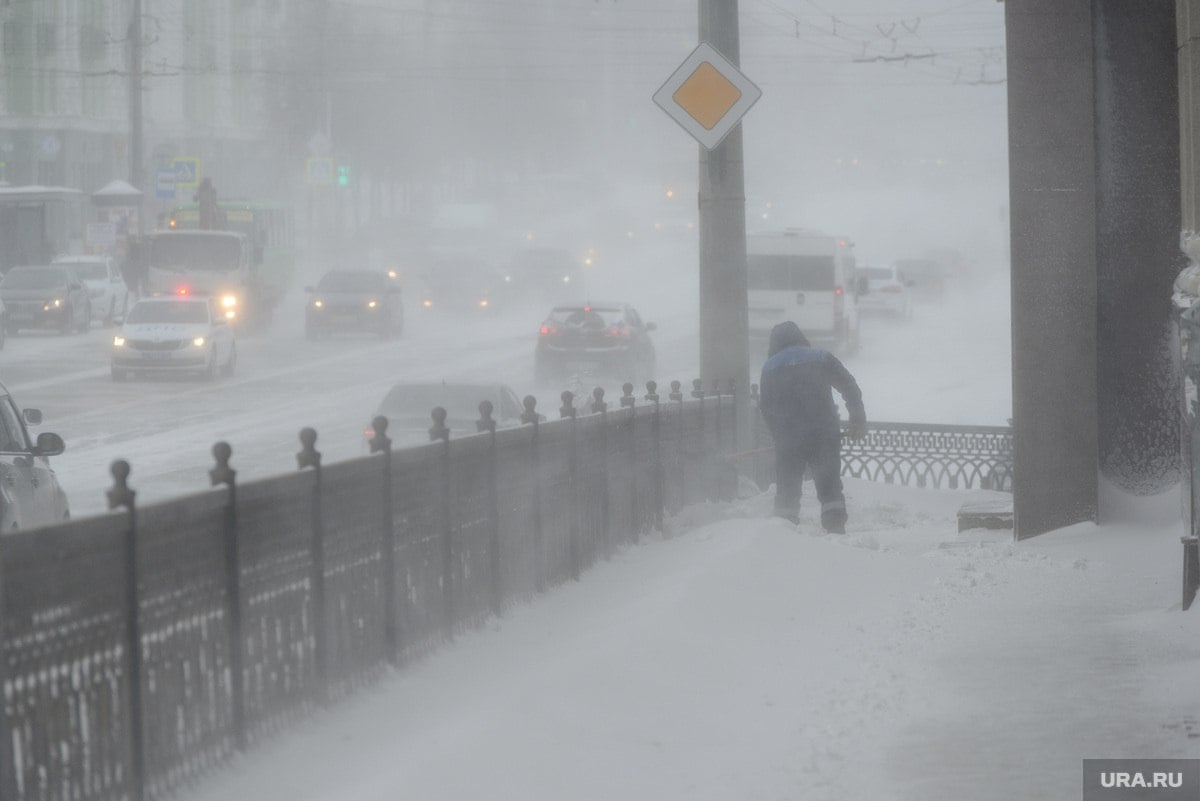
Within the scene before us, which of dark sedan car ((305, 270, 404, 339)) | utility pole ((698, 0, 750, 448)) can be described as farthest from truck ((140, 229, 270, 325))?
utility pole ((698, 0, 750, 448))

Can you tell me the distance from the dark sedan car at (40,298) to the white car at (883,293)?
20.5 m

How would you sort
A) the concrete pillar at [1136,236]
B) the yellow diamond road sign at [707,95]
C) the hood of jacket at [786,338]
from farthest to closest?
1. the yellow diamond road sign at [707,95]
2. the hood of jacket at [786,338]
3. the concrete pillar at [1136,236]

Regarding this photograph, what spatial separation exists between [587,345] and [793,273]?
5499 millimetres

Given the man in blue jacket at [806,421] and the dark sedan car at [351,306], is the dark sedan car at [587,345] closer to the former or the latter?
the dark sedan car at [351,306]

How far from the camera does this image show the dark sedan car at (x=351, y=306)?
42.8m

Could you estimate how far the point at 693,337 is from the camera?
4625 centimetres

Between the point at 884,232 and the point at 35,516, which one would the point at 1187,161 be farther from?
the point at 884,232

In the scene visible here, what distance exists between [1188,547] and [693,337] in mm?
38089

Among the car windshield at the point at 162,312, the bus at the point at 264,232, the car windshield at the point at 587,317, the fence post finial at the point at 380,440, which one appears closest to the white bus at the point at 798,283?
the car windshield at the point at 587,317

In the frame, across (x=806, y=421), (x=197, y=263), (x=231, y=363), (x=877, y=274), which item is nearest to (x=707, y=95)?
(x=806, y=421)

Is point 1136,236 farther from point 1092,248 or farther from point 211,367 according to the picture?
point 211,367

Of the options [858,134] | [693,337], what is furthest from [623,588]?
[858,134]

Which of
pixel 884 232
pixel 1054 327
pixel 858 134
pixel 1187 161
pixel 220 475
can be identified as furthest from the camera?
pixel 858 134

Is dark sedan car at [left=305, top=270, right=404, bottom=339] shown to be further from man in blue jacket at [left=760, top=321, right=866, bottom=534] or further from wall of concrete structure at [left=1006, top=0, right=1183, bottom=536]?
wall of concrete structure at [left=1006, top=0, right=1183, bottom=536]
